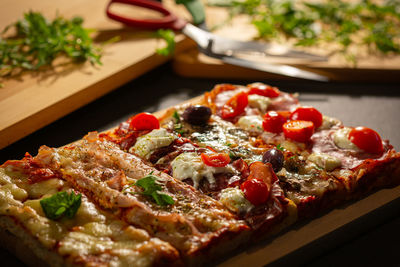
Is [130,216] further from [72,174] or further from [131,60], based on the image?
[131,60]

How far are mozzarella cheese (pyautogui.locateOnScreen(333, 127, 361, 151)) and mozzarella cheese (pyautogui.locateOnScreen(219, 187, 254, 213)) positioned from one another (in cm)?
119

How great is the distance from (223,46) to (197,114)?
79.6 inches

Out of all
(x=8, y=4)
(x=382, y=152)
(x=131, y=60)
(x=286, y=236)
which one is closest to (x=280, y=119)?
(x=382, y=152)

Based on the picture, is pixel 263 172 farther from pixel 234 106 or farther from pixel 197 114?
pixel 234 106

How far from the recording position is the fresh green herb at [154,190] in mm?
3416

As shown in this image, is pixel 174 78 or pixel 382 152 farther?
pixel 174 78

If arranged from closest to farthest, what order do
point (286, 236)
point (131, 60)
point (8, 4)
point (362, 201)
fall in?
point (286, 236)
point (362, 201)
point (131, 60)
point (8, 4)

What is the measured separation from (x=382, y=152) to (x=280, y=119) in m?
0.88

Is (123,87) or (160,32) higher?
(160,32)

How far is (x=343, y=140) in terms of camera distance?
4.29 metres

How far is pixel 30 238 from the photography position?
10.6ft

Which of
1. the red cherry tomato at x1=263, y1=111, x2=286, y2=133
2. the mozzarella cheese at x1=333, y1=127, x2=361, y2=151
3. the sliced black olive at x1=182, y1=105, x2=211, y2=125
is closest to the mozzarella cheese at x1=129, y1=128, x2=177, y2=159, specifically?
the sliced black olive at x1=182, y1=105, x2=211, y2=125

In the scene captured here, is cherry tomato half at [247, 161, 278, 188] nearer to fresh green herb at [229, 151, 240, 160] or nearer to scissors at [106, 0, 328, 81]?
fresh green herb at [229, 151, 240, 160]

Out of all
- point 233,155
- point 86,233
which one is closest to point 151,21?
point 233,155
